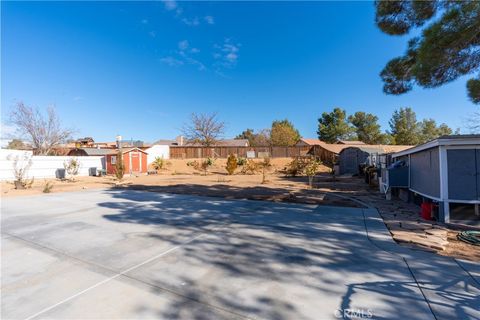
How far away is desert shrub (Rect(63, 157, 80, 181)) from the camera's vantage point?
2069 centimetres

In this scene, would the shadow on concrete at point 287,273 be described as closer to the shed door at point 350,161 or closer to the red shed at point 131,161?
the shed door at point 350,161

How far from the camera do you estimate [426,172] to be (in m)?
6.23

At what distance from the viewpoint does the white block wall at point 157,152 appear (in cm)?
2958

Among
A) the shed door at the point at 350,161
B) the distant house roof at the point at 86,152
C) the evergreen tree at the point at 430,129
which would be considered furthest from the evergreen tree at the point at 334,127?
the distant house roof at the point at 86,152

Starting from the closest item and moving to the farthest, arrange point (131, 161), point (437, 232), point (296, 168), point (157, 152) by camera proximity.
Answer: point (437, 232)
point (296, 168)
point (131, 161)
point (157, 152)

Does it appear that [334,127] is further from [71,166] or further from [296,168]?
[71,166]

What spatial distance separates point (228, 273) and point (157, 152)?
2973 centimetres

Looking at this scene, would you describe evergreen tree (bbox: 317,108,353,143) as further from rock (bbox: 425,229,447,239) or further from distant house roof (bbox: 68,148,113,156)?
rock (bbox: 425,229,447,239)

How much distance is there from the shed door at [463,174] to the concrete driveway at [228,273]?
178 cm

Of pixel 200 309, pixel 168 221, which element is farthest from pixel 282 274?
pixel 168 221

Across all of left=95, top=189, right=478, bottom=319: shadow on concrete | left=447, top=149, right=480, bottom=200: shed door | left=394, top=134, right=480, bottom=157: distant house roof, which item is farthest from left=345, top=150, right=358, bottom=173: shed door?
left=95, top=189, right=478, bottom=319: shadow on concrete

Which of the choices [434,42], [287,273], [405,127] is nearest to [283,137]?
[405,127]

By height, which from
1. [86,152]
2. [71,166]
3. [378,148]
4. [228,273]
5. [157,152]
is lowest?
[228,273]

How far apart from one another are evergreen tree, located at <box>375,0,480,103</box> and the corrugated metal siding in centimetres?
162
